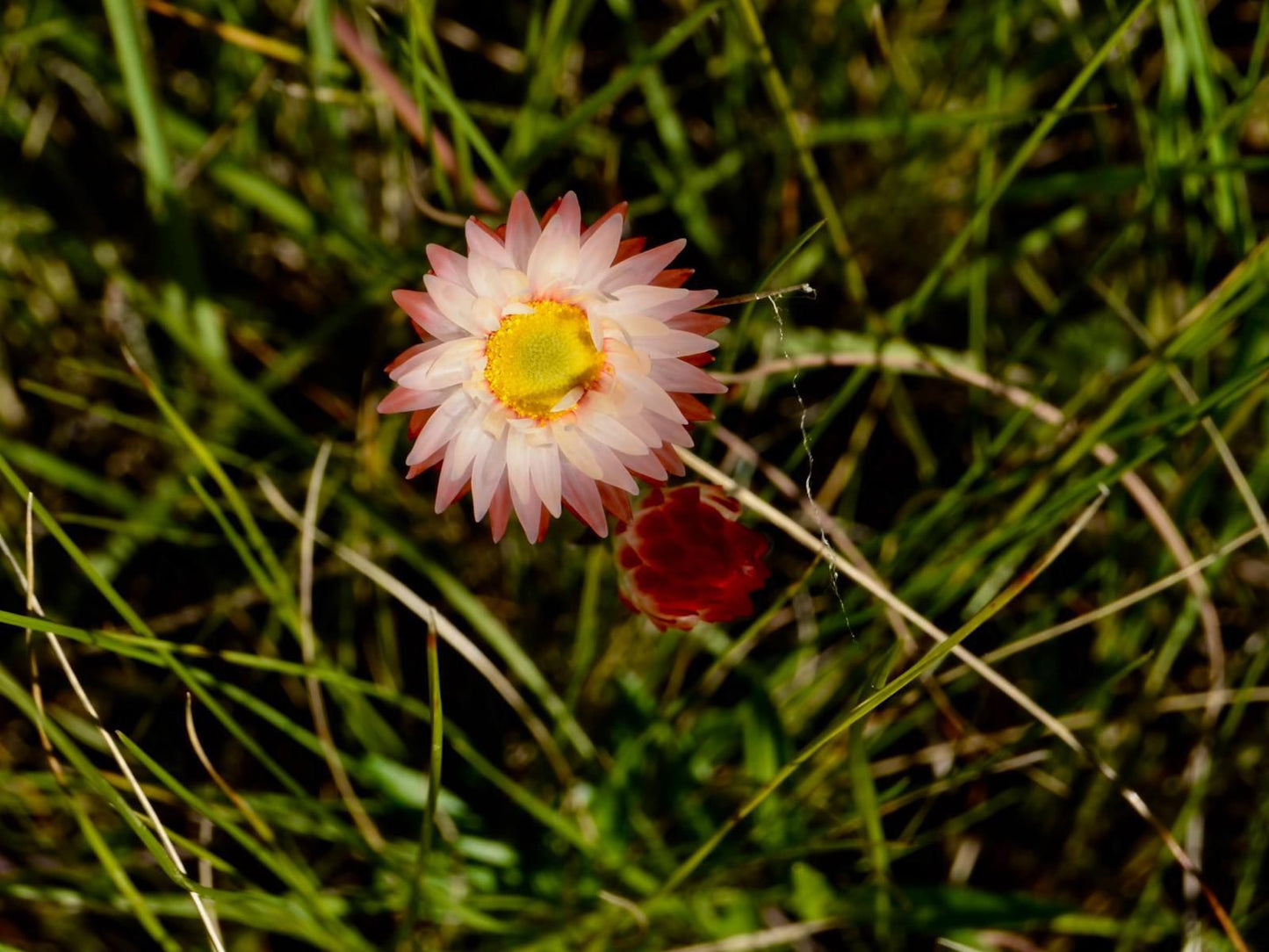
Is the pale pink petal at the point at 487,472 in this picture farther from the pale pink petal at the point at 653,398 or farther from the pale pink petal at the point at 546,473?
the pale pink petal at the point at 653,398

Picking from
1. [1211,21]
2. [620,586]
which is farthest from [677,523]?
[1211,21]

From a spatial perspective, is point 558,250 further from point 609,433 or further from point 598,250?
point 609,433

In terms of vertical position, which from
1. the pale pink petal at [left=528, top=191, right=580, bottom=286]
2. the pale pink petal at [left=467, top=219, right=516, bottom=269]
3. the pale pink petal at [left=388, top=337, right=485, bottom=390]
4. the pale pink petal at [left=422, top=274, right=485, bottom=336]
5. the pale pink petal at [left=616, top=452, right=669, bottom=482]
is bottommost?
the pale pink petal at [left=616, top=452, right=669, bottom=482]

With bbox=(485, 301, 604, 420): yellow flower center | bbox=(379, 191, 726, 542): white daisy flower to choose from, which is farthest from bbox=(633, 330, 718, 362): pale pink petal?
bbox=(485, 301, 604, 420): yellow flower center

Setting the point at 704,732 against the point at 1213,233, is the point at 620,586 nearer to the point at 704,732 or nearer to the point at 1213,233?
the point at 704,732

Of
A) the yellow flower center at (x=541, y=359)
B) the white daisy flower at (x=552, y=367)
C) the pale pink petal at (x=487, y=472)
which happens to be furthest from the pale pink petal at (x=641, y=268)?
the pale pink petal at (x=487, y=472)

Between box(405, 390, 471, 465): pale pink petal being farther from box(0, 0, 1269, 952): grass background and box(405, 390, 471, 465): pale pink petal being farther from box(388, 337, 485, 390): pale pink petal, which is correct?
box(0, 0, 1269, 952): grass background

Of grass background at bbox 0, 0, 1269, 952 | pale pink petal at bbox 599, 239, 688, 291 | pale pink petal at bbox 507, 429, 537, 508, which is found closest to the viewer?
pale pink petal at bbox 599, 239, 688, 291

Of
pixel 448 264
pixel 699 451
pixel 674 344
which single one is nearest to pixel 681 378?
pixel 674 344
